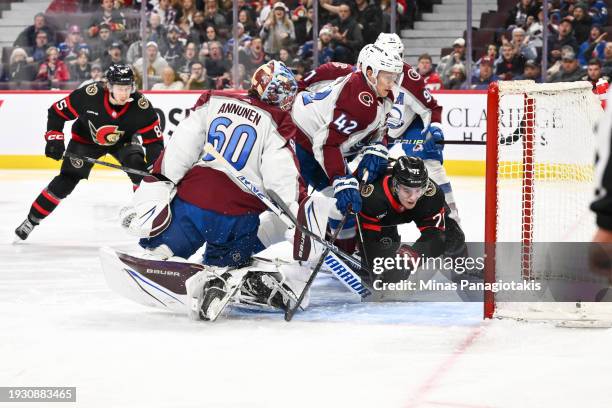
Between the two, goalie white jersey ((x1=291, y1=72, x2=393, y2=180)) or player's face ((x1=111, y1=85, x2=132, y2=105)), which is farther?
player's face ((x1=111, y1=85, x2=132, y2=105))

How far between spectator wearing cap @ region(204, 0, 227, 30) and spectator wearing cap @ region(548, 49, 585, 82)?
2888 mm

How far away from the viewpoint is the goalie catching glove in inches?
150

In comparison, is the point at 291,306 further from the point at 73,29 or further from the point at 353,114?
the point at 73,29

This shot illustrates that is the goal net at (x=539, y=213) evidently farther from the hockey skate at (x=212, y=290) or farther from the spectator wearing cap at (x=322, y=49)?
the spectator wearing cap at (x=322, y=49)

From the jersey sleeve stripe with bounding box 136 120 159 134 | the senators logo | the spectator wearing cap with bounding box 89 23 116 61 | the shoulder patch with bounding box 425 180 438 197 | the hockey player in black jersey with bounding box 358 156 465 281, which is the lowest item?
the hockey player in black jersey with bounding box 358 156 465 281

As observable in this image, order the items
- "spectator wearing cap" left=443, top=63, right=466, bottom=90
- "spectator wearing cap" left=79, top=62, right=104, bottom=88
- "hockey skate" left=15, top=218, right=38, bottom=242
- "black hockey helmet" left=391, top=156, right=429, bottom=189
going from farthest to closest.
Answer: "spectator wearing cap" left=79, top=62, right=104, bottom=88, "spectator wearing cap" left=443, top=63, right=466, bottom=90, "hockey skate" left=15, top=218, right=38, bottom=242, "black hockey helmet" left=391, top=156, right=429, bottom=189

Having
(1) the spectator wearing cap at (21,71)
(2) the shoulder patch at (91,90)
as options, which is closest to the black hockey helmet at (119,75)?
(2) the shoulder patch at (91,90)

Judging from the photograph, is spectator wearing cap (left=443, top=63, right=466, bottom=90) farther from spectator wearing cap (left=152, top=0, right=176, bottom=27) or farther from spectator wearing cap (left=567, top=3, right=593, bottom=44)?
spectator wearing cap (left=152, top=0, right=176, bottom=27)

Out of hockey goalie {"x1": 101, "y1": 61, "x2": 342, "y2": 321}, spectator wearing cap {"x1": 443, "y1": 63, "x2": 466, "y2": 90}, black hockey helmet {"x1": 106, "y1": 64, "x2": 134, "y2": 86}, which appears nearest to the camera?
hockey goalie {"x1": 101, "y1": 61, "x2": 342, "y2": 321}

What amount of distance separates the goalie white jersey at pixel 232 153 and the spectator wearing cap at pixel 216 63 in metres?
5.27

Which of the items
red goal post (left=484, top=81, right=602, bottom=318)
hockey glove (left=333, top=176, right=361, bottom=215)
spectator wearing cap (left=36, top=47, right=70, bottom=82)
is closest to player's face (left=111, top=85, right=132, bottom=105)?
hockey glove (left=333, top=176, right=361, bottom=215)

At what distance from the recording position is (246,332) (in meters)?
3.61

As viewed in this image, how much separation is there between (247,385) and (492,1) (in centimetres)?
643

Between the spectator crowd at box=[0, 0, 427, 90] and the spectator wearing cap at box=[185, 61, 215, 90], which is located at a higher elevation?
the spectator crowd at box=[0, 0, 427, 90]
